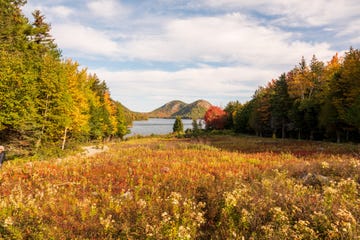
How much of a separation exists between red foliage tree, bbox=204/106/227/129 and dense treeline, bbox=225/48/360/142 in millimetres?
15923

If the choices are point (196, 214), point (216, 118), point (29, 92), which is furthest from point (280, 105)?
point (196, 214)

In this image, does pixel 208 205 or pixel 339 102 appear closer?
pixel 208 205

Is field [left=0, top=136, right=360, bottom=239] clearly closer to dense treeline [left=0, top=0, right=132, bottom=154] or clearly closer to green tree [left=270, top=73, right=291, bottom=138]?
dense treeline [left=0, top=0, right=132, bottom=154]

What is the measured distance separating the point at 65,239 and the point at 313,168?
9.93 meters

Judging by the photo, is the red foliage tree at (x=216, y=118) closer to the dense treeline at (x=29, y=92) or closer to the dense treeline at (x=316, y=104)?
the dense treeline at (x=316, y=104)

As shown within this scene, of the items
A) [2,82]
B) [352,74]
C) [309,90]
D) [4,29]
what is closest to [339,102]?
[352,74]

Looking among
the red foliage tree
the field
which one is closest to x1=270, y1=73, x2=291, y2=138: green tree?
the red foliage tree

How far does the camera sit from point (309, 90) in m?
44.3

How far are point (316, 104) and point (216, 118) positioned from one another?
4193cm

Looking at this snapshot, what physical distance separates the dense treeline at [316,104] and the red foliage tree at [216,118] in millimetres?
15923

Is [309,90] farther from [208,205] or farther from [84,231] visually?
[84,231]

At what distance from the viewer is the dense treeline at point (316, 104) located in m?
29.4

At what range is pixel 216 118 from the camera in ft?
257

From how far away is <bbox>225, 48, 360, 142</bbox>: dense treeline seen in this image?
29.4 metres
